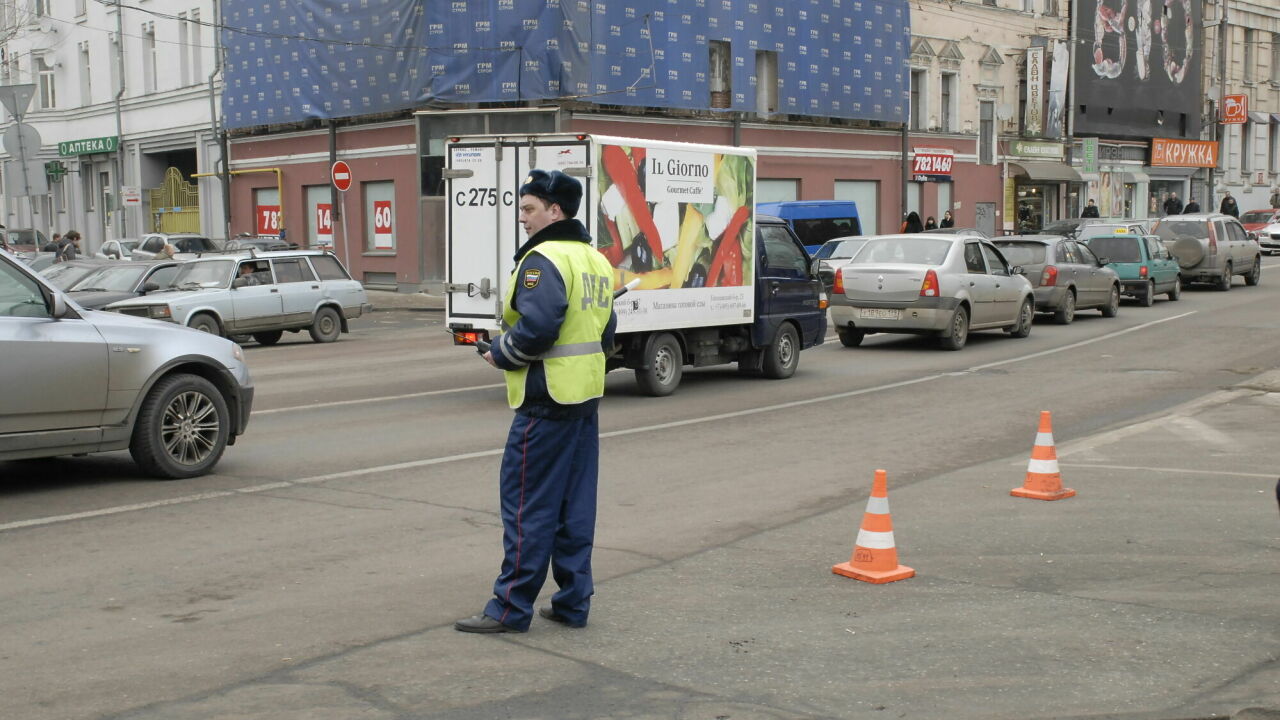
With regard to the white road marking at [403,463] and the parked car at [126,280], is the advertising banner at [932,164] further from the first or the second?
the parked car at [126,280]

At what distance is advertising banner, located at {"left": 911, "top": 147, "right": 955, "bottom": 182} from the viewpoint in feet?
149

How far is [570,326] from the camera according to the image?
5.82 metres

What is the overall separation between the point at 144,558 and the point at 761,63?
3435 cm

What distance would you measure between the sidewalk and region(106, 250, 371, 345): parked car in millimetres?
8271

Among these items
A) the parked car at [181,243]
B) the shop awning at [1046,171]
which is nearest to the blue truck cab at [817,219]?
the parked car at [181,243]

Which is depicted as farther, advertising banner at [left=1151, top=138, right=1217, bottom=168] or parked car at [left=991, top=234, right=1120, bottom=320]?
advertising banner at [left=1151, top=138, right=1217, bottom=168]

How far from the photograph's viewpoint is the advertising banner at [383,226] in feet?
120

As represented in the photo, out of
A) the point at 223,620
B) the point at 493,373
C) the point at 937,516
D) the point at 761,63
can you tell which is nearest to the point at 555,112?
Result: the point at 761,63

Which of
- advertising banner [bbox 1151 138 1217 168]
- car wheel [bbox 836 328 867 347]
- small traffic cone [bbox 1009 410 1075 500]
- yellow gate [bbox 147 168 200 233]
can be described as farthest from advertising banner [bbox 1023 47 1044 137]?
small traffic cone [bbox 1009 410 1075 500]

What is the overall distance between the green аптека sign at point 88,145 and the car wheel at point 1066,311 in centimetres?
3510

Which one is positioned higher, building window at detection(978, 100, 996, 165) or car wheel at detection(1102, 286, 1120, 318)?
building window at detection(978, 100, 996, 165)

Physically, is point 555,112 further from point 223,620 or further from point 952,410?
point 223,620

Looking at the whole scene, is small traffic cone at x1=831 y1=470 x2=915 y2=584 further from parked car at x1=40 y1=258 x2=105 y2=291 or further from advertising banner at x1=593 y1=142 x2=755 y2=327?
parked car at x1=40 y1=258 x2=105 y2=291

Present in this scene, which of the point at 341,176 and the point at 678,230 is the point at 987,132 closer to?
the point at 341,176
